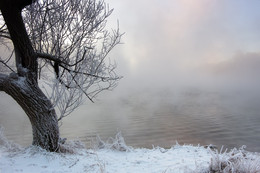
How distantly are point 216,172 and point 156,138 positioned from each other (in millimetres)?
Answer: 11776

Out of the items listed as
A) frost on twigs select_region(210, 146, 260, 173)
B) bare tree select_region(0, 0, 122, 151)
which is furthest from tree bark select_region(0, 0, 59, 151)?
frost on twigs select_region(210, 146, 260, 173)

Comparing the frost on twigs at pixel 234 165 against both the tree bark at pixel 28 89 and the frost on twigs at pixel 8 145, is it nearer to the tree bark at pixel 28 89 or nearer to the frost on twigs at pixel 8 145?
the tree bark at pixel 28 89

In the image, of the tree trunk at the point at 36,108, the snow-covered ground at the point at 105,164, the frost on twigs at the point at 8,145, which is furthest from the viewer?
the frost on twigs at the point at 8,145

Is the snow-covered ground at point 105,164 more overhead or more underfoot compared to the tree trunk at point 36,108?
more underfoot

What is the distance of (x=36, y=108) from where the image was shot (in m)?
4.96

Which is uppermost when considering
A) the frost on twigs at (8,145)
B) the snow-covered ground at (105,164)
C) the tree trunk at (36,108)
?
the tree trunk at (36,108)

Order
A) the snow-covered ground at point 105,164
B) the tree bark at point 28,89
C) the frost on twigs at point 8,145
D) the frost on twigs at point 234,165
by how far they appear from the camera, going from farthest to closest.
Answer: the frost on twigs at point 8,145, the tree bark at point 28,89, the snow-covered ground at point 105,164, the frost on twigs at point 234,165

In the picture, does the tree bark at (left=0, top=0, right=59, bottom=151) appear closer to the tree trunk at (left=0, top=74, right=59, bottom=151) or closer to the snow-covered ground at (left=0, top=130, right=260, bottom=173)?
the tree trunk at (left=0, top=74, right=59, bottom=151)

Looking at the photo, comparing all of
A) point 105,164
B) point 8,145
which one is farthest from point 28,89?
point 105,164

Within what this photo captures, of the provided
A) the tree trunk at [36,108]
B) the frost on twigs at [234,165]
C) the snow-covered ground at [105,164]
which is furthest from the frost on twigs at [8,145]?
the frost on twigs at [234,165]

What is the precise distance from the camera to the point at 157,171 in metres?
4.18

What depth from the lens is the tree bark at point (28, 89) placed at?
468 centimetres

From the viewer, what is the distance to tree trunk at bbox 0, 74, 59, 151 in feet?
15.7

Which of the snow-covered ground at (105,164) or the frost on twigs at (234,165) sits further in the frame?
the snow-covered ground at (105,164)
